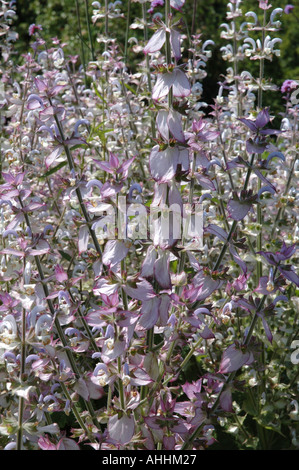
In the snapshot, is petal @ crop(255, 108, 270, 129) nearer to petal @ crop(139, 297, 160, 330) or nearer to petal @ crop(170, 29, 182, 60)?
petal @ crop(170, 29, 182, 60)

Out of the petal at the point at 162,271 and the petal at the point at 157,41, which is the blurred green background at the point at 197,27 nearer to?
the petal at the point at 157,41

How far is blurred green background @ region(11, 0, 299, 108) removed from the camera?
20.0 ft

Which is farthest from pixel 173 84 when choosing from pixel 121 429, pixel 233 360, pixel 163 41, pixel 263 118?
pixel 121 429

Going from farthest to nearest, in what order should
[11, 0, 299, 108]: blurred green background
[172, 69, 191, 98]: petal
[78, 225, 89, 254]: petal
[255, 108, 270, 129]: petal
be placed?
[11, 0, 299, 108]: blurred green background, [78, 225, 89, 254]: petal, [255, 108, 270, 129]: petal, [172, 69, 191, 98]: petal

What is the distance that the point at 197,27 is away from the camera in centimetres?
689

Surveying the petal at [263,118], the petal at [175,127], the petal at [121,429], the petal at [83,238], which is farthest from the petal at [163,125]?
the petal at [121,429]

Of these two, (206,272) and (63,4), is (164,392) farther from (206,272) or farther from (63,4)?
(63,4)

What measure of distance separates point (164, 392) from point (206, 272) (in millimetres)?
402

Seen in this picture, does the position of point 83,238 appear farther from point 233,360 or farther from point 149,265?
point 233,360

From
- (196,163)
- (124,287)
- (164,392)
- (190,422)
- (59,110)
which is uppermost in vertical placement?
(59,110)

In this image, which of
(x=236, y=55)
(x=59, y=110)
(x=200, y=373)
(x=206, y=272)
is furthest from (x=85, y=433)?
(x=236, y=55)

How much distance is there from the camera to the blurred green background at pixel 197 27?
20.0 feet

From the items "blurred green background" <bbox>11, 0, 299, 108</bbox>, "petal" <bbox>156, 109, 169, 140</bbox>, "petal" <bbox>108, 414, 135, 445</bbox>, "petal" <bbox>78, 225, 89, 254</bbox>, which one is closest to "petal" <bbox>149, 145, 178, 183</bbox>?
"petal" <bbox>156, 109, 169, 140</bbox>
